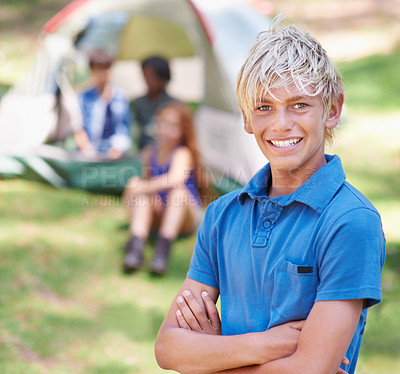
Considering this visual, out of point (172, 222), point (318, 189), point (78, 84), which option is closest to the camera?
point (318, 189)

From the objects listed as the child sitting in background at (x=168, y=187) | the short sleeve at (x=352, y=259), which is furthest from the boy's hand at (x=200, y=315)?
the child sitting in background at (x=168, y=187)

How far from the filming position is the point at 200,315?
1.37 m

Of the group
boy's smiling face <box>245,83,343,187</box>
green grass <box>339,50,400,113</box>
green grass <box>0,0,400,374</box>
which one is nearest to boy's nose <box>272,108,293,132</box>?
boy's smiling face <box>245,83,343,187</box>

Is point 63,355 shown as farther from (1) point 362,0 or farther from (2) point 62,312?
(1) point 362,0

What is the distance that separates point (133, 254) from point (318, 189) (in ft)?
8.68

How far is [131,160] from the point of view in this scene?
15.4 feet

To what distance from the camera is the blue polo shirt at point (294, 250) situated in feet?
3.65

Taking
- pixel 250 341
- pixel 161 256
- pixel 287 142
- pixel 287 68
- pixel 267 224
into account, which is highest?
pixel 287 68

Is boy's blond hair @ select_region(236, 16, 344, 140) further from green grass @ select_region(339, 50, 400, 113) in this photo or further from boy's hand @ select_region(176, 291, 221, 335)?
green grass @ select_region(339, 50, 400, 113)

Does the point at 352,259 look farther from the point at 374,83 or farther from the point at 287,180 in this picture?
the point at 374,83

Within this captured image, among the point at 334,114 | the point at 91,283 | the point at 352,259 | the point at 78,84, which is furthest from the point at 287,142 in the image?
the point at 78,84

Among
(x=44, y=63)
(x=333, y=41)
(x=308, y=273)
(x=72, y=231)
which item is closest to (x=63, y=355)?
(x=72, y=231)

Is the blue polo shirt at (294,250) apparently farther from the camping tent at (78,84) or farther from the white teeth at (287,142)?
the camping tent at (78,84)

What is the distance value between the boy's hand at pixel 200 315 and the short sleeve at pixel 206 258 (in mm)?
35
